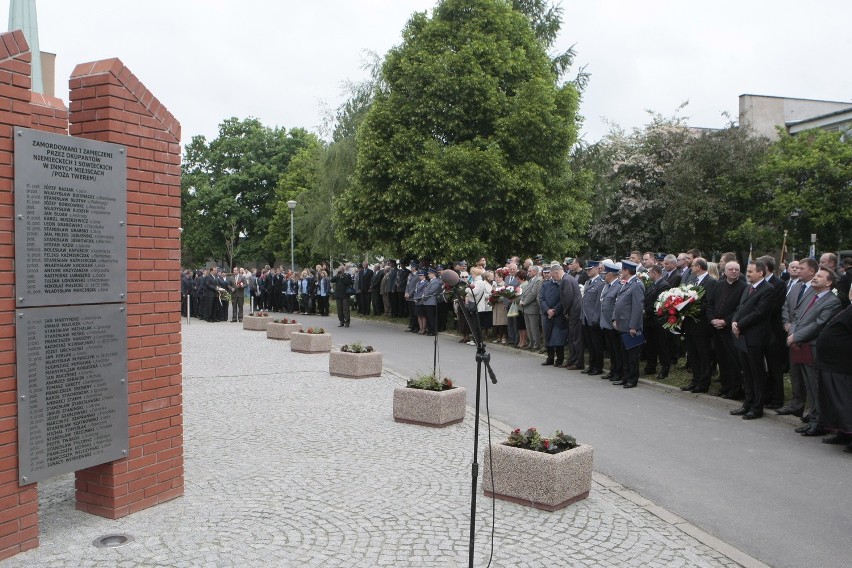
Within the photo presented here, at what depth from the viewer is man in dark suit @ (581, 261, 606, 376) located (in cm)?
1409

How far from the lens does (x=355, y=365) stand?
13164 mm

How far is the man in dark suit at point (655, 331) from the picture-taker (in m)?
13.4

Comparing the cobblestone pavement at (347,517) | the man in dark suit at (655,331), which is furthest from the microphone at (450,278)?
the man in dark suit at (655,331)

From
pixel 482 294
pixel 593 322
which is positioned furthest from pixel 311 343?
pixel 593 322

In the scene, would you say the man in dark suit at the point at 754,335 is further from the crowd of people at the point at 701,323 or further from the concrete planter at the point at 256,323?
the concrete planter at the point at 256,323

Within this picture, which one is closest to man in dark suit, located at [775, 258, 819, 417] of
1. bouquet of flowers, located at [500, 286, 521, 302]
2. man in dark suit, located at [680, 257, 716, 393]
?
man in dark suit, located at [680, 257, 716, 393]

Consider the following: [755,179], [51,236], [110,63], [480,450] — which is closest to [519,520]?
[480,450]

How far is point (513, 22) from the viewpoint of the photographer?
26.8 m

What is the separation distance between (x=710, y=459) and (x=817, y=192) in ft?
96.5

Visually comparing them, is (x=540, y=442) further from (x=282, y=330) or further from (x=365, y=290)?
(x=365, y=290)

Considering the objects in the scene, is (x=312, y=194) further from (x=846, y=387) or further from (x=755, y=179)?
(x=846, y=387)

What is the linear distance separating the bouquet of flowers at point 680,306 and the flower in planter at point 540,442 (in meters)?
5.97

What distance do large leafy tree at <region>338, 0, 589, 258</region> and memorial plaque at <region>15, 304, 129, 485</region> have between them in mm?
18460

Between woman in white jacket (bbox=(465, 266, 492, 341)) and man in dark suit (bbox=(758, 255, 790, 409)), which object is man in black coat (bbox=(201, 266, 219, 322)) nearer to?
woman in white jacket (bbox=(465, 266, 492, 341))
